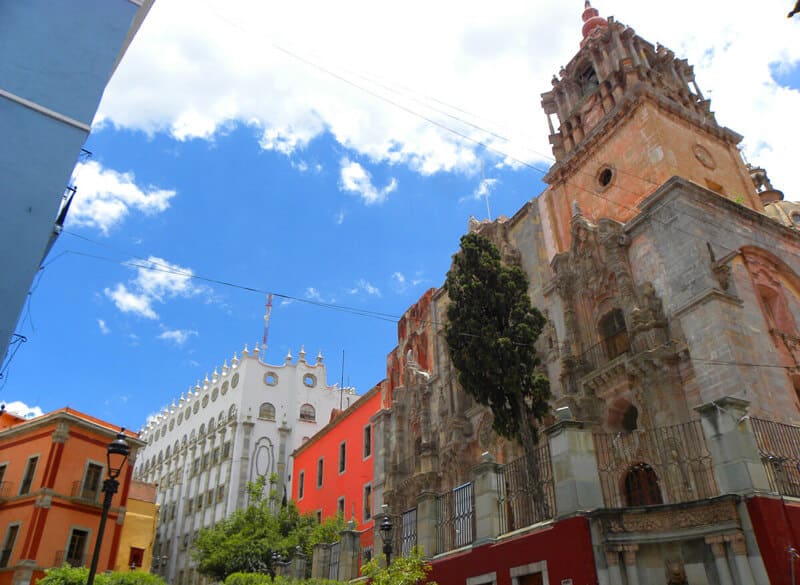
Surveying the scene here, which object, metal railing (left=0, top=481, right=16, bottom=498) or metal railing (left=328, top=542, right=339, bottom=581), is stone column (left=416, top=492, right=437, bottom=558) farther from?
metal railing (left=0, top=481, right=16, bottom=498)

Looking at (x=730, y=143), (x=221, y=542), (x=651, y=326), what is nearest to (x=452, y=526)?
(x=651, y=326)

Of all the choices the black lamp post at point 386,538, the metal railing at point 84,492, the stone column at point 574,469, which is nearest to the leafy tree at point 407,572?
the black lamp post at point 386,538

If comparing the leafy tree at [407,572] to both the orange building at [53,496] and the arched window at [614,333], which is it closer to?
the arched window at [614,333]

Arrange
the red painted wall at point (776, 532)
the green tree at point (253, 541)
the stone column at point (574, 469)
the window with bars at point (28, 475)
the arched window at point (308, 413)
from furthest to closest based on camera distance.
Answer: the arched window at point (308, 413)
the green tree at point (253, 541)
the window with bars at point (28, 475)
the stone column at point (574, 469)
the red painted wall at point (776, 532)

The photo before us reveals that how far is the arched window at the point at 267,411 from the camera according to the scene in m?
50.2

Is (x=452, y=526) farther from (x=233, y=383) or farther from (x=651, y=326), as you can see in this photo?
(x=233, y=383)

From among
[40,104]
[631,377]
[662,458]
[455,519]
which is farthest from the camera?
[631,377]

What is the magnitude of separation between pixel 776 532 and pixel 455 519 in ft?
22.5

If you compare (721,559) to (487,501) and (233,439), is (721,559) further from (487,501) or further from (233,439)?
(233,439)

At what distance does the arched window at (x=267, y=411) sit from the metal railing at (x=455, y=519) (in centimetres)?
3740

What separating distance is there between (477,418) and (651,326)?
356 inches

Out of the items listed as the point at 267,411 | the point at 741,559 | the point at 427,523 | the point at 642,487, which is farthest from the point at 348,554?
the point at 267,411

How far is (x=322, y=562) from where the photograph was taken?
1970cm

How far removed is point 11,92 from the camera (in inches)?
458
